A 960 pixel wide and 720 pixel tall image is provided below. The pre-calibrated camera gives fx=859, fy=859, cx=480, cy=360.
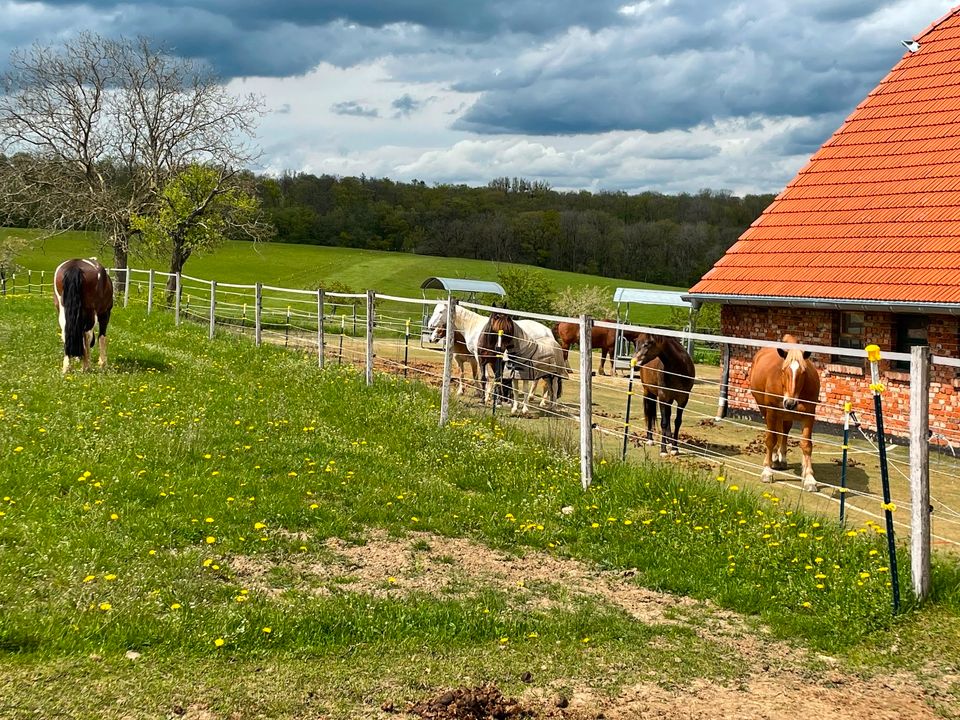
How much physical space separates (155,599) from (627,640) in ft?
9.14

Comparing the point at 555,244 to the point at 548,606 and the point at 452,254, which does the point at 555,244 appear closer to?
the point at 452,254

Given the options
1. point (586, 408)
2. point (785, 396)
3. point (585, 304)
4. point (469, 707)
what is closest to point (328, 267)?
point (585, 304)

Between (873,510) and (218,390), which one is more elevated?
(218,390)

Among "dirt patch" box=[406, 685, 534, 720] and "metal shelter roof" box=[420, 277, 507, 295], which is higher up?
"metal shelter roof" box=[420, 277, 507, 295]

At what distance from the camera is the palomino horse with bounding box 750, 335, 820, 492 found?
1018cm

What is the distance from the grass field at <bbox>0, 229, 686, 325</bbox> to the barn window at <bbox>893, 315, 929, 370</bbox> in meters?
52.4

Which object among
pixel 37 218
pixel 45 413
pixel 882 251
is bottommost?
pixel 45 413

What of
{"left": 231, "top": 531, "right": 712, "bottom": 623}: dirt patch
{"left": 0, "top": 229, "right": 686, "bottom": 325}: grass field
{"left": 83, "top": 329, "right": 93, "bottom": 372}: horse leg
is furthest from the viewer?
{"left": 0, "top": 229, "right": 686, "bottom": 325}: grass field

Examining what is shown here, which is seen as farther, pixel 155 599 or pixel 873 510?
pixel 873 510

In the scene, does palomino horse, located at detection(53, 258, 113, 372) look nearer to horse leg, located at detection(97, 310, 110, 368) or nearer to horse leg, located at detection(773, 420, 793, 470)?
horse leg, located at detection(97, 310, 110, 368)

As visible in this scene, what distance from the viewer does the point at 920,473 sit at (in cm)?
534

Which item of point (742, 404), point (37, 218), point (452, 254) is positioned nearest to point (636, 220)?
point (452, 254)

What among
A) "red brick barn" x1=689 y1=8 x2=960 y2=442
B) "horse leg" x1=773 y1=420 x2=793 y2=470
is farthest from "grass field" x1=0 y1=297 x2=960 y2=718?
"red brick barn" x1=689 y1=8 x2=960 y2=442

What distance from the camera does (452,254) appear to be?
98.3 meters
